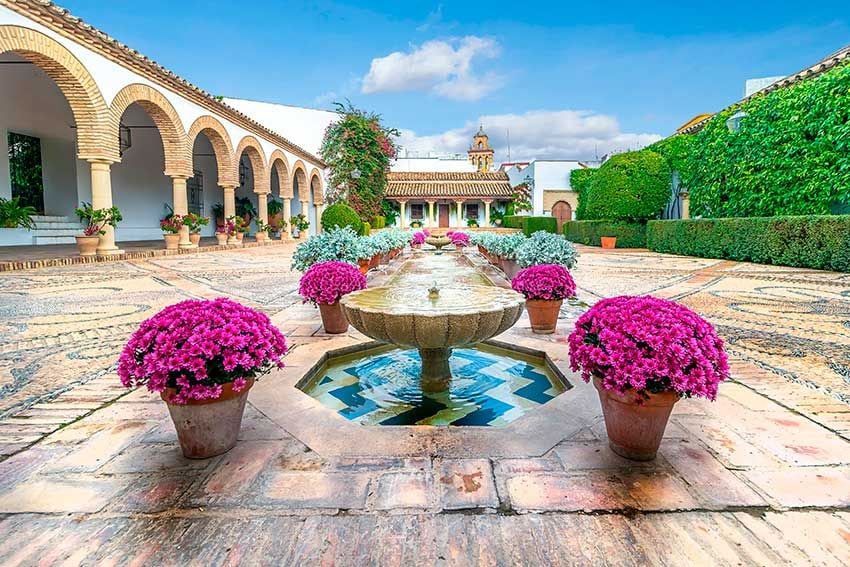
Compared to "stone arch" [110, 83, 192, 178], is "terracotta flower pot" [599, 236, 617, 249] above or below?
below

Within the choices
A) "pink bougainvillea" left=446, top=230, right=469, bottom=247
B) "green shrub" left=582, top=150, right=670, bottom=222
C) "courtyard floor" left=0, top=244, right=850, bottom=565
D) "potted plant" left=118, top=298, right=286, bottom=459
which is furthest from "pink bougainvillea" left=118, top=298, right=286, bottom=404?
"green shrub" left=582, top=150, right=670, bottom=222

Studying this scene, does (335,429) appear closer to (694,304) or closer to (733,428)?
(733,428)

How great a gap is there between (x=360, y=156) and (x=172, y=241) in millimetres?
11700

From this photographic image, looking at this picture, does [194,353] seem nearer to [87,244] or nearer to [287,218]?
[87,244]

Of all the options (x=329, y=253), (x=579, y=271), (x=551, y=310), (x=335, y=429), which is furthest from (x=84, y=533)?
(x=579, y=271)

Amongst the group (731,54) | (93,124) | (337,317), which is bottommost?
(337,317)

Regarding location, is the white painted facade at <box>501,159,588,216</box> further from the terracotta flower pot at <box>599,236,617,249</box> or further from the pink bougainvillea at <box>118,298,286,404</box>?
the pink bougainvillea at <box>118,298,286,404</box>

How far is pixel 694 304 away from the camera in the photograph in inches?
236

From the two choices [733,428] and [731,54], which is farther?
[731,54]

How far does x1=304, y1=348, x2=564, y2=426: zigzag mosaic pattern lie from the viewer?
284 centimetres

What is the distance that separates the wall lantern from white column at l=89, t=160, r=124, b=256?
55.0ft

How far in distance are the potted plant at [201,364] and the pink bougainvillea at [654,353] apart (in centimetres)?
146

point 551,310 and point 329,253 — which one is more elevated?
point 329,253

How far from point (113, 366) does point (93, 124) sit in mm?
9587
